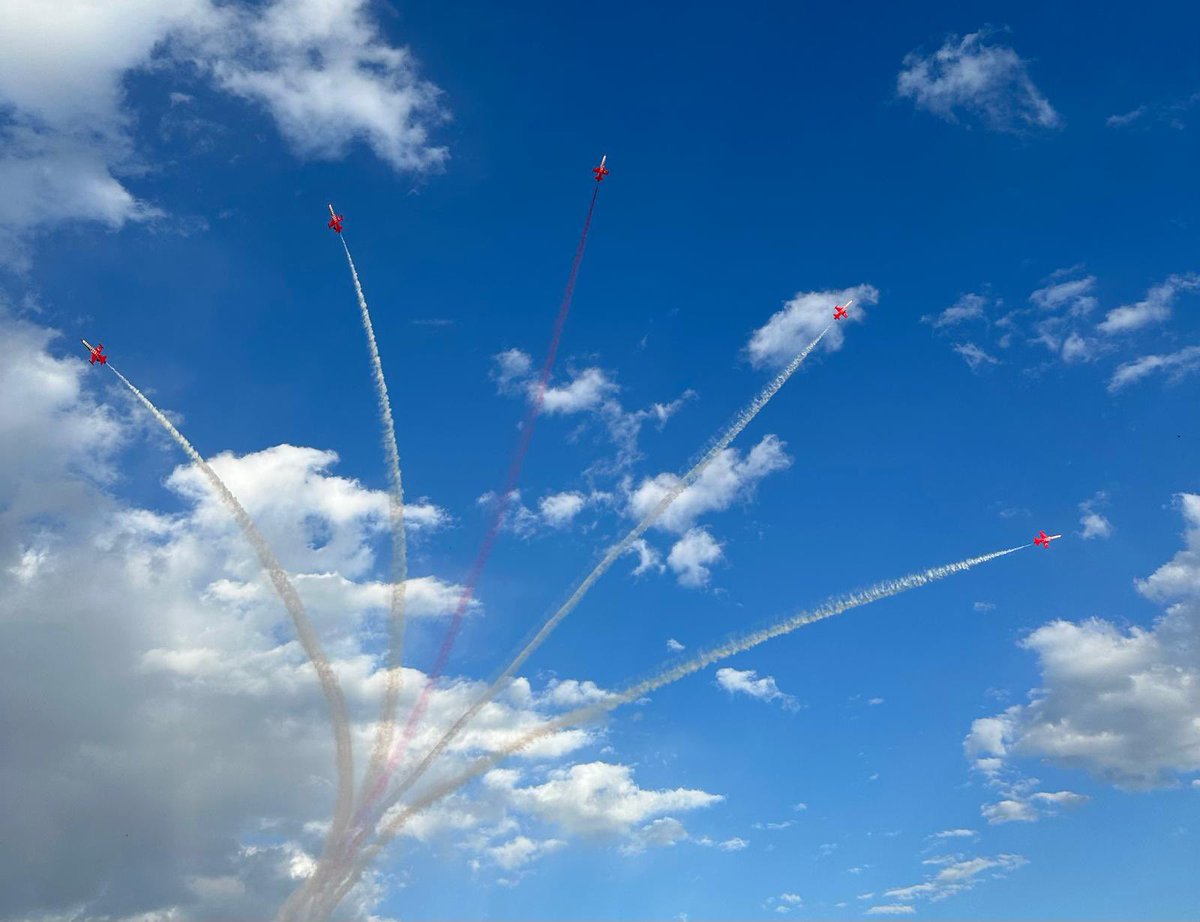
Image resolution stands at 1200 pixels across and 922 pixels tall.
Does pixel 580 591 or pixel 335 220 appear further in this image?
pixel 335 220

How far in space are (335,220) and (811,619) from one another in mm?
91769

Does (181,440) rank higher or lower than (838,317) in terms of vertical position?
lower

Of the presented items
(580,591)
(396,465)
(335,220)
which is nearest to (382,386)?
(396,465)

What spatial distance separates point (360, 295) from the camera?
14488cm

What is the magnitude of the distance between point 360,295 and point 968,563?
95.7 m

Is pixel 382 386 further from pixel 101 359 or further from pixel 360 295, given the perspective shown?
pixel 101 359

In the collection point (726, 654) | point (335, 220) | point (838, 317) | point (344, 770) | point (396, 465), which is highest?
point (335, 220)

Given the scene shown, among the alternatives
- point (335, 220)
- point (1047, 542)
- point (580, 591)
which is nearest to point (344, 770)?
point (580, 591)

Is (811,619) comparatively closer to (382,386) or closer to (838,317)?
(838,317)

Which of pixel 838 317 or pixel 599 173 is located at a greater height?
pixel 599 173

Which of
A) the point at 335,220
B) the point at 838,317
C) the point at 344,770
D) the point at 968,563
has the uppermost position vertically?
the point at 335,220

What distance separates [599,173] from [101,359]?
7973cm

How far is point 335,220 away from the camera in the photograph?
5856 inches

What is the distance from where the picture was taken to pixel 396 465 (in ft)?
465
